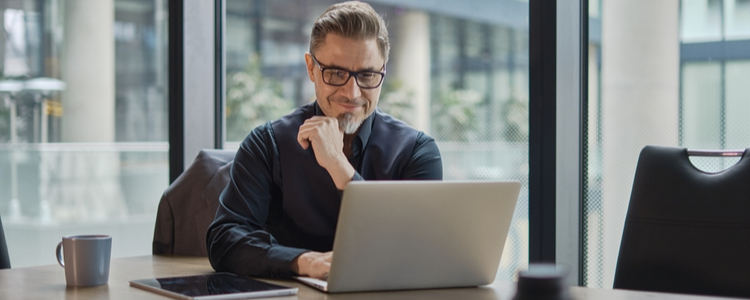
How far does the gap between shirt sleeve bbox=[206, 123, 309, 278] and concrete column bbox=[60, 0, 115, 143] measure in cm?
182

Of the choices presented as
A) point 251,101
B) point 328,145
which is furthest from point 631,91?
point 251,101

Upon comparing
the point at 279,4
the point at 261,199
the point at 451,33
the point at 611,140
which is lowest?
the point at 261,199

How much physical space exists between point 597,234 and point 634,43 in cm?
59

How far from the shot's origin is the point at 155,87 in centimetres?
338

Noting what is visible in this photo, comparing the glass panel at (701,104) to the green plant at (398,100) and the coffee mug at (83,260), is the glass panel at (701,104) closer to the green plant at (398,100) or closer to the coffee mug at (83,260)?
the green plant at (398,100)

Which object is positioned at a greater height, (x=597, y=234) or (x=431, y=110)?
(x=431, y=110)

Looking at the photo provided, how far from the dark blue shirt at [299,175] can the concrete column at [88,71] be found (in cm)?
180

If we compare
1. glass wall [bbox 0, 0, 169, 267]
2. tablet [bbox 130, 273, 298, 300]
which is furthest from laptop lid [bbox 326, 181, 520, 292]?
glass wall [bbox 0, 0, 169, 267]

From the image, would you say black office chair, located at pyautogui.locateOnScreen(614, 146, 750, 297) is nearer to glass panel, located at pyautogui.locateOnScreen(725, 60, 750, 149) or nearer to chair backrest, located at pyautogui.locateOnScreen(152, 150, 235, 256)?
glass panel, located at pyautogui.locateOnScreen(725, 60, 750, 149)

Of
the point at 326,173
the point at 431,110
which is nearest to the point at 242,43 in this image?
the point at 431,110

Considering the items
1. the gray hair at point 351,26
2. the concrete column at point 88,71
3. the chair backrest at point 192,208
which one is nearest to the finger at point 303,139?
the gray hair at point 351,26

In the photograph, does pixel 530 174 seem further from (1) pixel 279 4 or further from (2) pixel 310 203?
(1) pixel 279 4

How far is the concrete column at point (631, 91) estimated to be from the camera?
1986mm

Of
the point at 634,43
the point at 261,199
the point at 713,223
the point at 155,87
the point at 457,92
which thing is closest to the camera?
the point at 713,223
